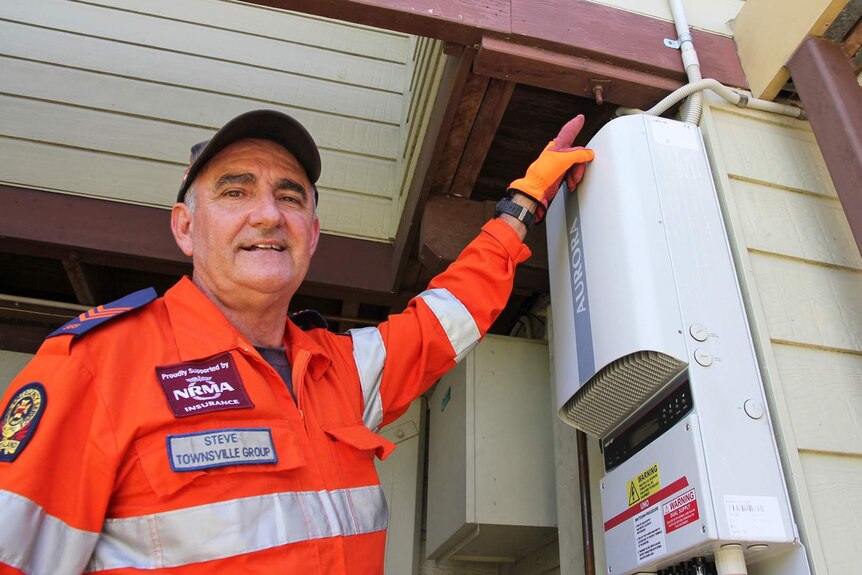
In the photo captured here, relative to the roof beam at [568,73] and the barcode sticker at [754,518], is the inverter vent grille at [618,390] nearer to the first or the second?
the barcode sticker at [754,518]

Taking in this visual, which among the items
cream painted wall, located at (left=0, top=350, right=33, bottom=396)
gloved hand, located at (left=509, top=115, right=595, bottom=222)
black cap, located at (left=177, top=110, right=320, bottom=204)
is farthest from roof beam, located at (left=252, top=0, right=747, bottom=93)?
cream painted wall, located at (left=0, top=350, right=33, bottom=396)

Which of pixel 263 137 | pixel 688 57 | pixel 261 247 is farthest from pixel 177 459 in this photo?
pixel 688 57

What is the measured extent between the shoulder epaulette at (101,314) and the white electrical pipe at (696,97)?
1.18 meters

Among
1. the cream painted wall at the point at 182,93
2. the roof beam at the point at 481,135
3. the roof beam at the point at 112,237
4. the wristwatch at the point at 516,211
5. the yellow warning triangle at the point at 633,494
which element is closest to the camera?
the yellow warning triangle at the point at 633,494

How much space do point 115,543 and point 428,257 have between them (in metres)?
1.36

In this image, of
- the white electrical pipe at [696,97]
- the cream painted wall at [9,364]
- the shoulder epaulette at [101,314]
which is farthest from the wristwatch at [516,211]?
the cream painted wall at [9,364]

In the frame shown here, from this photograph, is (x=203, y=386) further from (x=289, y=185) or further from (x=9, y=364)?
(x=9, y=364)

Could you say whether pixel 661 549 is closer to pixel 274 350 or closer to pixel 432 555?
pixel 274 350

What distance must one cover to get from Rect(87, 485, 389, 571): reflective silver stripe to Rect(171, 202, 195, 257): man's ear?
65 cm

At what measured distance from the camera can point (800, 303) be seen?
1326 millimetres

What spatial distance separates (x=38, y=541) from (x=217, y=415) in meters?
0.27

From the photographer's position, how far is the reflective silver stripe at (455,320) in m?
1.48

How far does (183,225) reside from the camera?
56.7 inches

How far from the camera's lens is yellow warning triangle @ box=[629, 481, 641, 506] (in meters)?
1.25
